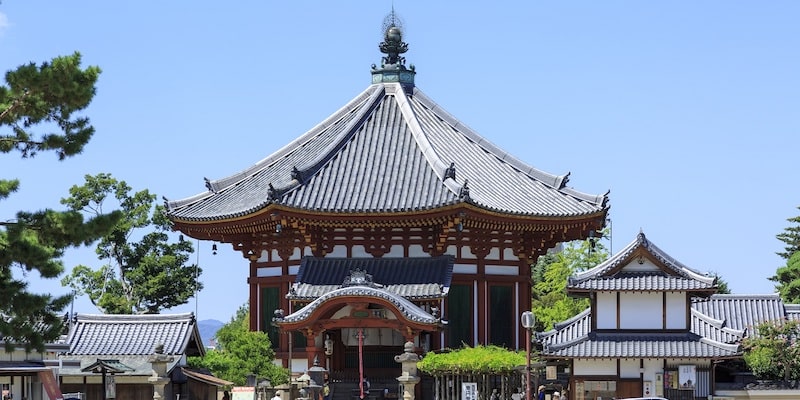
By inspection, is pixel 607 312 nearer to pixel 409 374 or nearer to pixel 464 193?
pixel 464 193

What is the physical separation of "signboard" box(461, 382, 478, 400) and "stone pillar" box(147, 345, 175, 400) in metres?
9.93

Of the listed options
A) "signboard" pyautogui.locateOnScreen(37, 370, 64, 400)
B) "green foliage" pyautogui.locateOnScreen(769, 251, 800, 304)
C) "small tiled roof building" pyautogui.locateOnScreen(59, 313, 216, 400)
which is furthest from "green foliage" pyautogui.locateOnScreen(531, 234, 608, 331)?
"signboard" pyautogui.locateOnScreen(37, 370, 64, 400)

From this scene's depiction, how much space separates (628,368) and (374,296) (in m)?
8.40

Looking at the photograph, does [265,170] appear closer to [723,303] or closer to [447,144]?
[447,144]

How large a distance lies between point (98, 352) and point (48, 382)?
11087mm

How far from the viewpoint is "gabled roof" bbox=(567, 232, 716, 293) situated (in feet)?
164

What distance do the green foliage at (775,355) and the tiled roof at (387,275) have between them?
34.2ft

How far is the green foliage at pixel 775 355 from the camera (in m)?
51.1

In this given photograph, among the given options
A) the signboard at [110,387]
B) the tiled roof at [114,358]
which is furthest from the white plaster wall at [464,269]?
the signboard at [110,387]

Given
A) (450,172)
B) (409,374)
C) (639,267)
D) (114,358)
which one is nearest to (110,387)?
(114,358)

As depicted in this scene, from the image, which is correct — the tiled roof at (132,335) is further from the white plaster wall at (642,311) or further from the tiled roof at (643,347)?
the white plaster wall at (642,311)

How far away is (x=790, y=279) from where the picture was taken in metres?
83.8

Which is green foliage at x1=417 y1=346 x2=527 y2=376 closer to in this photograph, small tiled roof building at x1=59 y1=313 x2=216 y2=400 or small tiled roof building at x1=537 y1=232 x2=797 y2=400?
small tiled roof building at x1=537 y1=232 x2=797 y2=400

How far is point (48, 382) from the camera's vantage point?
44.3 meters
